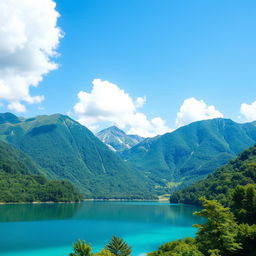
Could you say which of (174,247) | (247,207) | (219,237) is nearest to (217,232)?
(219,237)

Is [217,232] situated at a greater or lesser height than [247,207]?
lesser

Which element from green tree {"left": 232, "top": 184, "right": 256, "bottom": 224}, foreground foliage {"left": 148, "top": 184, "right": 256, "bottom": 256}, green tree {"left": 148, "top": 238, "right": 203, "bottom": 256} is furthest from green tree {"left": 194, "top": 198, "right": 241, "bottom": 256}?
green tree {"left": 232, "top": 184, "right": 256, "bottom": 224}

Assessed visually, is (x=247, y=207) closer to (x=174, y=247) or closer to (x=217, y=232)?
(x=174, y=247)

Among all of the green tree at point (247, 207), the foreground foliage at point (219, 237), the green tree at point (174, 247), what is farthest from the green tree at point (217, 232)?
the green tree at point (247, 207)

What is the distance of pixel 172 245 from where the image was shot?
48.9 m

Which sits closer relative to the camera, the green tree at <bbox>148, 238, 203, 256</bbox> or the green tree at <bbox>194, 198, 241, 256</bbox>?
the green tree at <bbox>194, 198, 241, 256</bbox>

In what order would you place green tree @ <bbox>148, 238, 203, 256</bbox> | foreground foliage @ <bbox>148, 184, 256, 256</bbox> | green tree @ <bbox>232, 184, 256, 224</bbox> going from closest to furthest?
1. foreground foliage @ <bbox>148, 184, 256, 256</bbox>
2. green tree @ <bbox>148, 238, 203, 256</bbox>
3. green tree @ <bbox>232, 184, 256, 224</bbox>

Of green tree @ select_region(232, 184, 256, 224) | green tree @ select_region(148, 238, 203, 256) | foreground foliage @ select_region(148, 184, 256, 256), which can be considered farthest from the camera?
green tree @ select_region(232, 184, 256, 224)

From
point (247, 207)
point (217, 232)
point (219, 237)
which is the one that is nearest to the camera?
point (219, 237)

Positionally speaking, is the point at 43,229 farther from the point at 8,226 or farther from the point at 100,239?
the point at 100,239

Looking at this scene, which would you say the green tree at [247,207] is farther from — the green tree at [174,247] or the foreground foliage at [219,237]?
the green tree at [174,247]

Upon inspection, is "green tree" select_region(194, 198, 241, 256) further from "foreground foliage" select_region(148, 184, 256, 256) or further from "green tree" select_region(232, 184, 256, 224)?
"green tree" select_region(232, 184, 256, 224)

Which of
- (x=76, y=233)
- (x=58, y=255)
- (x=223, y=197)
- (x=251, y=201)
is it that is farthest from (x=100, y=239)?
(x=223, y=197)

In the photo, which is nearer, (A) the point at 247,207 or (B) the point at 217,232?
(B) the point at 217,232
